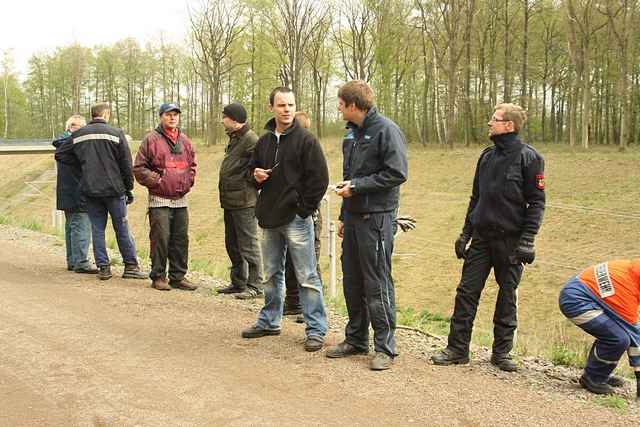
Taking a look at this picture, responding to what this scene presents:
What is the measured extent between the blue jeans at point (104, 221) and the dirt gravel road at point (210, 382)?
1.64 m

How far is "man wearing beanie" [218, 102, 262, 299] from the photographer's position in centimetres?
766

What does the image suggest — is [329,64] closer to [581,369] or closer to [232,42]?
[232,42]

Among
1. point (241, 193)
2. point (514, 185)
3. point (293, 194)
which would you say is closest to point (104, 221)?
point (241, 193)

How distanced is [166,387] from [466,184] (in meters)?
23.4

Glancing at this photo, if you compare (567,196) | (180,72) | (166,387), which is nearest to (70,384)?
(166,387)

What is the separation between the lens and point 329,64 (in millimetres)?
47625

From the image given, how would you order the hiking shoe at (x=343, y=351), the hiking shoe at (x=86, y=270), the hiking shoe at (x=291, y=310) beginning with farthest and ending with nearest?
the hiking shoe at (x=86, y=270) → the hiking shoe at (x=291, y=310) → the hiking shoe at (x=343, y=351)

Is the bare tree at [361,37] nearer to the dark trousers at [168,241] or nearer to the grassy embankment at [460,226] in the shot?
the grassy embankment at [460,226]

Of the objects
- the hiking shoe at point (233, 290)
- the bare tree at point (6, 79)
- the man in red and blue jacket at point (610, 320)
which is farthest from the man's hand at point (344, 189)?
the bare tree at point (6, 79)

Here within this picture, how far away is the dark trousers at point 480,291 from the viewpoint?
5.46 metres

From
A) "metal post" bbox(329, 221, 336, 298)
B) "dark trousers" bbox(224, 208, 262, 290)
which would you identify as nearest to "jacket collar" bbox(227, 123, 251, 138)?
"dark trousers" bbox(224, 208, 262, 290)

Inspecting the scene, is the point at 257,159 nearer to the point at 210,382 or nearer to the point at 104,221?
the point at 210,382

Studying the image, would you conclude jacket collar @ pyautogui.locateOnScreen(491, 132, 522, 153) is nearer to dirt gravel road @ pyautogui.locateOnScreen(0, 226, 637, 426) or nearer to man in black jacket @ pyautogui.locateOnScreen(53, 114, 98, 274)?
dirt gravel road @ pyautogui.locateOnScreen(0, 226, 637, 426)

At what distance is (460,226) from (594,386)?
52.8 feet
